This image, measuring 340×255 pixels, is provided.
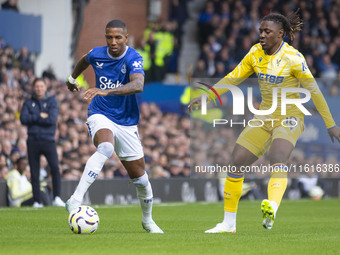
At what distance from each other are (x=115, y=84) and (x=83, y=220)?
1.54 metres

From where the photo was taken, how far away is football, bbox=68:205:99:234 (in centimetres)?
862

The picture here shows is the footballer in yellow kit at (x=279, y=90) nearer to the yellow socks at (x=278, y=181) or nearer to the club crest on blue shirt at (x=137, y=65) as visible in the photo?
the yellow socks at (x=278, y=181)

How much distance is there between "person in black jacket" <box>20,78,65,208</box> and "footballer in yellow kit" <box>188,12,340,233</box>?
17.5 ft

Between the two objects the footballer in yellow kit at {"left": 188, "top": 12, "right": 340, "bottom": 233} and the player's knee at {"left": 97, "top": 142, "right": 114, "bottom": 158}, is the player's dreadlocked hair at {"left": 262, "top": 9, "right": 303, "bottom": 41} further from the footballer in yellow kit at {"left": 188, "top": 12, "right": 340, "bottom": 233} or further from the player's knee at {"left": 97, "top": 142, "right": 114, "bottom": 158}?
the player's knee at {"left": 97, "top": 142, "right": 114, "bottom": 158}

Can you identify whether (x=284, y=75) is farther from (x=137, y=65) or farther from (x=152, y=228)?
(x=152, y=228)

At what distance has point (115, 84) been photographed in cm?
920

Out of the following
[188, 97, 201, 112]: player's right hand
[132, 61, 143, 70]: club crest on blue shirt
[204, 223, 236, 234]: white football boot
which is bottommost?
[204, 223, 236, 234]: white football boot

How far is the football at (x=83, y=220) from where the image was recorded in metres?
8.62

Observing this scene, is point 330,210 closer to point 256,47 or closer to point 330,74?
point 256,47

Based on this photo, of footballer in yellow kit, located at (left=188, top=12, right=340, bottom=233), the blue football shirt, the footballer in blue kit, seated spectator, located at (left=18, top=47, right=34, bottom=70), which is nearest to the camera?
the footballer in blue kit

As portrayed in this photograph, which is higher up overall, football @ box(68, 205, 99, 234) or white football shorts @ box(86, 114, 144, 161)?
white football shorts @ box(86, 114, 144, 161)

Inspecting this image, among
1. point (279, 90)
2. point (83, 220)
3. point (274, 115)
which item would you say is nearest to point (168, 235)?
point (83, 220)

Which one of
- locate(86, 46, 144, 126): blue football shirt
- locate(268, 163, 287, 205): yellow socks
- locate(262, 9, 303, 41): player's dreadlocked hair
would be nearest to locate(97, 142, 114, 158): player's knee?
locate(86, 46, 144, 126): blue football shirt

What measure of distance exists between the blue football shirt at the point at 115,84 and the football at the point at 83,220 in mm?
1081
